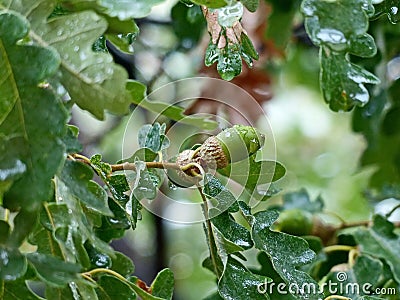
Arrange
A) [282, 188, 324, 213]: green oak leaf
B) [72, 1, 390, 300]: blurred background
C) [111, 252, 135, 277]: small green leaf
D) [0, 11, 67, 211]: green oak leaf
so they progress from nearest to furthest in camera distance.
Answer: [0, 11, 67, 211]: green oak leaf, [111, 252, 135, 277]: small green leaf, [282, 188, 324, 213]: green oak leaf, [72, 1, 390, 300]: blurred background

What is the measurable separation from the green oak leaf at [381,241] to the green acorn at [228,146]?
35 centimetres

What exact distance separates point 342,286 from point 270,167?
22 cm

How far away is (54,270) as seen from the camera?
0.45 metres

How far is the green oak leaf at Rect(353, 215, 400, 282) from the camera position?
35.1 inches

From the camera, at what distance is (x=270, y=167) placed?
0.65 meters

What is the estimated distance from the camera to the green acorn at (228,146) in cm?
59

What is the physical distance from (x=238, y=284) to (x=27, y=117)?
238 mm

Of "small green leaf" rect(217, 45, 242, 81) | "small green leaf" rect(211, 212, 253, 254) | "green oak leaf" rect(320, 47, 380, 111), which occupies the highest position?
"green oak leaf" rect(320, 47, 380, 111)

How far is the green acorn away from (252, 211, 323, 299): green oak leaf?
0.05 m

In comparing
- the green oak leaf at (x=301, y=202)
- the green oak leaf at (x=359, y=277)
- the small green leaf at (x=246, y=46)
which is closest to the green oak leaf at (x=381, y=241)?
the green oak leaf at (x=359, y=277)

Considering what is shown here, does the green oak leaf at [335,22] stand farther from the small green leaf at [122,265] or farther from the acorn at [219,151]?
the small green leaf at [122,265]
